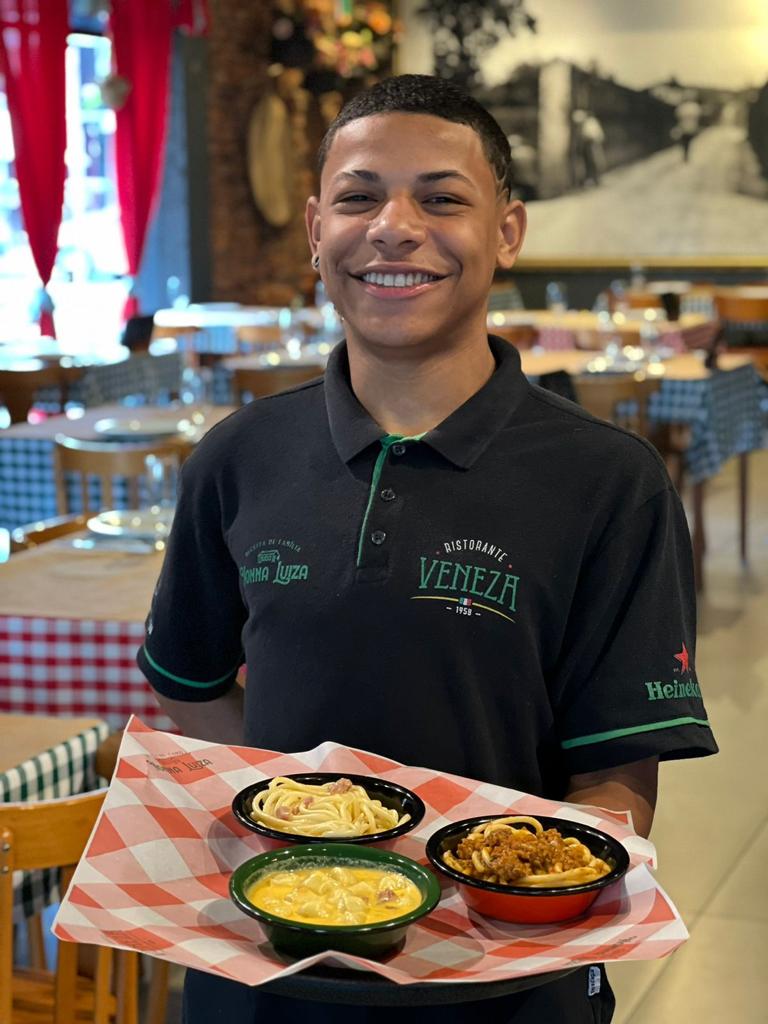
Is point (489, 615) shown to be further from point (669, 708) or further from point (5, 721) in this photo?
point (5, 721)

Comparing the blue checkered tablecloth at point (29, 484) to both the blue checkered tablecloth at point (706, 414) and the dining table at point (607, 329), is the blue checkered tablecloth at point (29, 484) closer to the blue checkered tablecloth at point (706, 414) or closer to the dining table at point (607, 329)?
the blue checkered tablecloth at point (706, 414)

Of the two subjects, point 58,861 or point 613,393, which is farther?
point 613,393

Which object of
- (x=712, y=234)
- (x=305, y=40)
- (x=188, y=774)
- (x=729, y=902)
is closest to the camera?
(x=188, y=774)

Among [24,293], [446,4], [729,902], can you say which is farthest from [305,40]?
[729,902]

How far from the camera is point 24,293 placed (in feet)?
29.8

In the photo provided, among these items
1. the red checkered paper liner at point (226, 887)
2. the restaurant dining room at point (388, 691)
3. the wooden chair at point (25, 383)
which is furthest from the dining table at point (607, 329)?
the red checkered paper liner at point (226, 887)

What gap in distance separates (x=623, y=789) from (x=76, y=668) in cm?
172

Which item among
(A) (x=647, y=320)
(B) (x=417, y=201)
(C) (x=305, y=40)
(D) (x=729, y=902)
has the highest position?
(C) (x=305, y=40)

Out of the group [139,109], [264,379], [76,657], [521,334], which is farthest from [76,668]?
[139,109]

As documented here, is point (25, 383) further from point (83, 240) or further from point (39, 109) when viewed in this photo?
point (83, 240)

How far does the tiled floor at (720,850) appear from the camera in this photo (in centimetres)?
300

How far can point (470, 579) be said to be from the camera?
4.37 feet

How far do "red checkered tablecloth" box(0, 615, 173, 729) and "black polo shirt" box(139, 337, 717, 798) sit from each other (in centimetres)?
147

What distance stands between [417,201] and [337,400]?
22 centimetres
